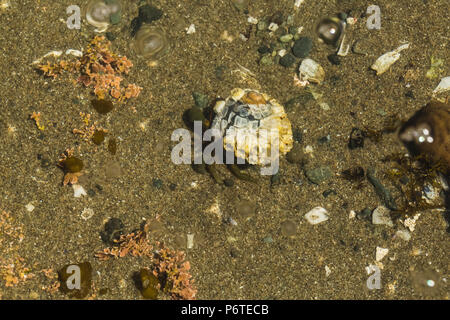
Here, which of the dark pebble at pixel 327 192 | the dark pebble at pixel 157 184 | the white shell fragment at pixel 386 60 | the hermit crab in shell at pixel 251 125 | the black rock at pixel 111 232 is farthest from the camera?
the white shell fragment at pixel 386 60

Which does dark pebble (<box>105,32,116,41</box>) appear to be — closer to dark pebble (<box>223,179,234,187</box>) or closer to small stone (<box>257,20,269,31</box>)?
small stone (<box>257,20,269,31</box>)

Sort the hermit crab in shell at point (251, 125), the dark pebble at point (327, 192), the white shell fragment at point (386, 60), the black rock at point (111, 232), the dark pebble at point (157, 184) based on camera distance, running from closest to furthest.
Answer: the hermit crab in shell at point (251, 125), the black rock at point (111, 232), the dark pebble at point (157, 184), the dark pebble at point (327, 192), the white shell fragment at point (386, 60)

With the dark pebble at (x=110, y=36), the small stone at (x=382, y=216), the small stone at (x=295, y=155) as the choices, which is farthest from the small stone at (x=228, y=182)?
the dark pebble at (x=110, y=36)

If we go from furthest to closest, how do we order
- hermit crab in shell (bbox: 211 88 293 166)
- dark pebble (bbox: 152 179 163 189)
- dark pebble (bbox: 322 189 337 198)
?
1. dark pebble (bbox: 322 189 337 198)
2. dark pebble (bbox: 152 179 163 189)
3. hermit crab in shell (bbox: 211 88 293 166)

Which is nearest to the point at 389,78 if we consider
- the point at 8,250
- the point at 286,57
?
the point at 286,57

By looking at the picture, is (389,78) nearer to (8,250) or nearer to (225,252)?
(225,252)

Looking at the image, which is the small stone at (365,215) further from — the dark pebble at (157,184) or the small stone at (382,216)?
the dark pebble at (157,184)

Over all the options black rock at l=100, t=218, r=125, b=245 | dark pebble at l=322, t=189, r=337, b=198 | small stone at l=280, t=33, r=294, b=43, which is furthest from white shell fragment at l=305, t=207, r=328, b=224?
black rock at l=100, t=218, r=125, b=245
